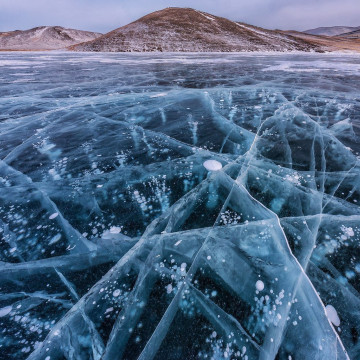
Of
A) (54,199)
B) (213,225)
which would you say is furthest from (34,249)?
(213,225)

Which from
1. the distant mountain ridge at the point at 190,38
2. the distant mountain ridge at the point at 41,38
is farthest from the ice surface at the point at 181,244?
the distant mountain ridge at the point at 41,38

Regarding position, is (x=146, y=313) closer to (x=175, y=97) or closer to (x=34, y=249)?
(x=34, y=249)

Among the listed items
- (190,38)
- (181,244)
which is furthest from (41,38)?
(181,244)

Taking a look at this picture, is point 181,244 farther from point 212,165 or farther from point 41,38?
point 41,38

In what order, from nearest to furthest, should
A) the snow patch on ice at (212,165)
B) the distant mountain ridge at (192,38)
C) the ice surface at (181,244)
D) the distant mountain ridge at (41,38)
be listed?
the ice surface at (181,244)
the snow patch on ice at (212,165)
the distant mountain ridge at (192,38)
the distant mountain ridge at (41,38)

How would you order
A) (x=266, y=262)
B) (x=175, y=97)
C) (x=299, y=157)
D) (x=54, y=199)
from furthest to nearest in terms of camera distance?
(x=175, y=97), (x=299, y=157), (x=54, y=199), (x=266, y=262)

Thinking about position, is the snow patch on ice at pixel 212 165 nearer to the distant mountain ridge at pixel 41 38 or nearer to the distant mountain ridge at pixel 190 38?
the distant mountain ridge at pixel 190 38
